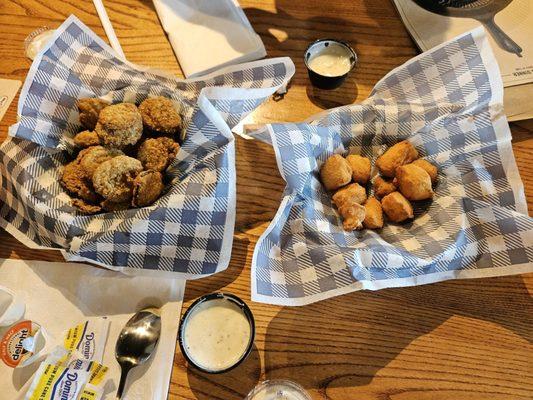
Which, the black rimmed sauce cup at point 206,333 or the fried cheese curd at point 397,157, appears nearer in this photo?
the black rimmed sauce cup at point 206,333

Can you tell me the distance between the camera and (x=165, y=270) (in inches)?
37.7

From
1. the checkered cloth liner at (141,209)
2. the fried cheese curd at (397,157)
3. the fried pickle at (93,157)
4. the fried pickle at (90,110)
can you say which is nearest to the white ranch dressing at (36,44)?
the checkered cloth liner at (141,209)

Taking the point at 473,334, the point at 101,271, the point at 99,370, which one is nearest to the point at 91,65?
the point at 101,271

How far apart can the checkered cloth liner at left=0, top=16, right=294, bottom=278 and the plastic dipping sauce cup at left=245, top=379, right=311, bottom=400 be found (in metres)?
0.28

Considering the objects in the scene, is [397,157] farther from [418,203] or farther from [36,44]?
[36,44]

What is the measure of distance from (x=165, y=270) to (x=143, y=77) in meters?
0.53

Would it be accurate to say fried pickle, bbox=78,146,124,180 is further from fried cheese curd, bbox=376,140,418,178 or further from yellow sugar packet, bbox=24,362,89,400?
fried cheese curd, bbox=376,140,418,178

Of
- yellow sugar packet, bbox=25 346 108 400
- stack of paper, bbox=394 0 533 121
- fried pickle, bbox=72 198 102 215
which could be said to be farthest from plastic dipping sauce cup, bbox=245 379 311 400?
stack of paper, bbox=394 0 533 121

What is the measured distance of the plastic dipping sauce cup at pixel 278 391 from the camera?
87 cm

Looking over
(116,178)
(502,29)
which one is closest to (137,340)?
(116,178)

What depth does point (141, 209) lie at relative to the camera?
0.92 meters

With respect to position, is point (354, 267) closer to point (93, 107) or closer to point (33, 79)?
point (93, 107)

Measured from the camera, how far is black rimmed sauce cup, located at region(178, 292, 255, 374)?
848mm

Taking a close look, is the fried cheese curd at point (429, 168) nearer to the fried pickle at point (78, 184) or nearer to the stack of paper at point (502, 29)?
the stack of paper at point (502, 29)
